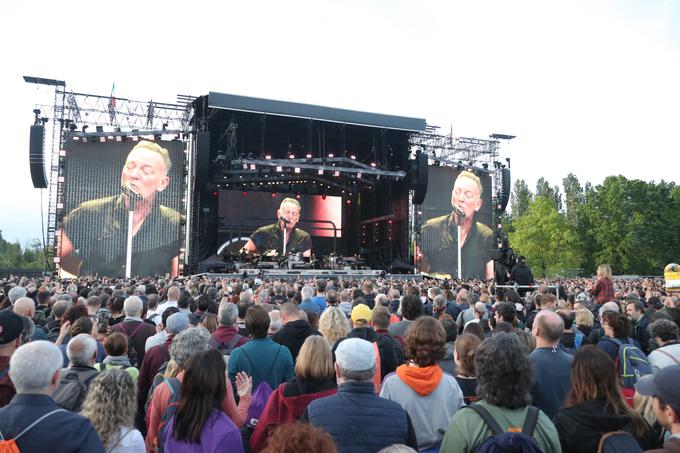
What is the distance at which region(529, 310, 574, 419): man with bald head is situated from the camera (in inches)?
130

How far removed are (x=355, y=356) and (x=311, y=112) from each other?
903 inches

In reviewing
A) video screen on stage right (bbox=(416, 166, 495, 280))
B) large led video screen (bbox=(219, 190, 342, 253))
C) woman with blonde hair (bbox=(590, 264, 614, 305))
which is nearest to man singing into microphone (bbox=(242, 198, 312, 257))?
large led video screen (bbox=(219, 190, 342, 253))

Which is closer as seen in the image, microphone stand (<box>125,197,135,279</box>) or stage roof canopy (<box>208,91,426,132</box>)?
stage roof canopy (<box>208,91,426,132</box>)

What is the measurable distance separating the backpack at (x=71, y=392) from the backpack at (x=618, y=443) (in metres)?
2.89

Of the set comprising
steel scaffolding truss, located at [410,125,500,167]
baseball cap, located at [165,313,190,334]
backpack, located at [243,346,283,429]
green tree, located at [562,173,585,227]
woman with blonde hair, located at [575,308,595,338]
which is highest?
green tree, located at [562,173,585,227]

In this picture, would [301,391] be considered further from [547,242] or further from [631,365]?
[547,242]

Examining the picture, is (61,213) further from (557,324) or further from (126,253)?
(557,324)

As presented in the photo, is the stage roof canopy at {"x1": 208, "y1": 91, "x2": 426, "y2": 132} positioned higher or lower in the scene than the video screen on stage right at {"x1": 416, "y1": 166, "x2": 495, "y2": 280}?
higher

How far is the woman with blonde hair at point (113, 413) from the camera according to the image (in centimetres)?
256

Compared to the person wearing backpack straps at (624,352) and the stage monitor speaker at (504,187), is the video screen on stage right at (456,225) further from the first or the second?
the person wearing backpack straps at (624,352)

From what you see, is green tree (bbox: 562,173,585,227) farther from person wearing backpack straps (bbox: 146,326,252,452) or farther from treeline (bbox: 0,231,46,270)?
person wearing backpack straps (bbox: 146,326,252,452)

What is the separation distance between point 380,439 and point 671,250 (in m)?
52.8

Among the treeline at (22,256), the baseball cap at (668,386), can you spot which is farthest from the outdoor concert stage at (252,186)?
the treeline at (22,256)

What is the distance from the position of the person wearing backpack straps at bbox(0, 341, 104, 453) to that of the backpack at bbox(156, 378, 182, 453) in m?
0.62
